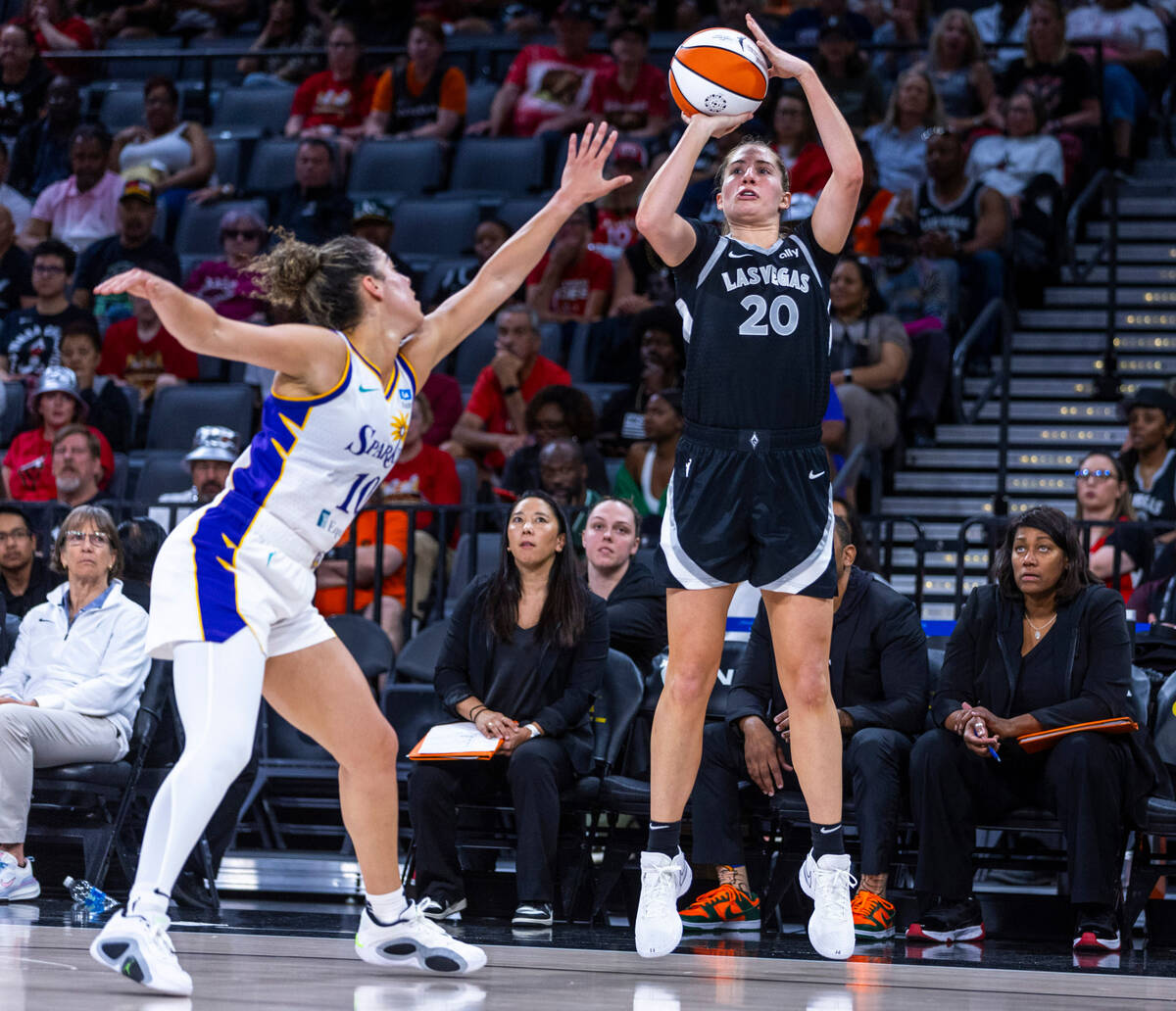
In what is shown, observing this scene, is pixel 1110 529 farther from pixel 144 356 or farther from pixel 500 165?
pixel 144 356

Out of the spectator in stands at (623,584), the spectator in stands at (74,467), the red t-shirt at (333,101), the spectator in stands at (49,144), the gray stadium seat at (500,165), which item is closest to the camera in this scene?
the spectator in stands at (623,584)

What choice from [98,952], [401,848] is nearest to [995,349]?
[401,848]

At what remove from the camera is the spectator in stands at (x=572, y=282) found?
32.2 feet

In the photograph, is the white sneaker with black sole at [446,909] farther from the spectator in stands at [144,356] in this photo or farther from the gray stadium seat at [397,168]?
the gray stadium seat at [397,168]

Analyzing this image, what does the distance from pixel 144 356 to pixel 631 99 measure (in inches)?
145

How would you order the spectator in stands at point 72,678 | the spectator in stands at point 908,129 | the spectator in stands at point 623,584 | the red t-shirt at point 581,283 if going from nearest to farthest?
the spectator in stands at point 72,678 → the spectator in stands at point 623,584 → the red t-shirt at point 581,283 → the spectator in stands at point 908,129

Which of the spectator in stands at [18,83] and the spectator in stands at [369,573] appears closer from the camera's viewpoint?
the spectator in stands at [369,573]

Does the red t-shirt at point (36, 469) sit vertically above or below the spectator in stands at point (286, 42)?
below

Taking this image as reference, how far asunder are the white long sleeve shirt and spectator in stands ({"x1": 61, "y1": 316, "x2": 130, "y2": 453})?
2.75 m

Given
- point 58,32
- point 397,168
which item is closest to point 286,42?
point 58,32

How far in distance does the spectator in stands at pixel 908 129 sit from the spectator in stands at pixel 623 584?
4316 mm

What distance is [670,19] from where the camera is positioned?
12.9m

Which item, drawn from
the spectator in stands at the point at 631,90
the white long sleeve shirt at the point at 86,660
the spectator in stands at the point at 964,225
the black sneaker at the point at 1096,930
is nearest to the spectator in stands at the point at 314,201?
the spectator in stands at the point at 631,90

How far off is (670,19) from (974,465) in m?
5.29
